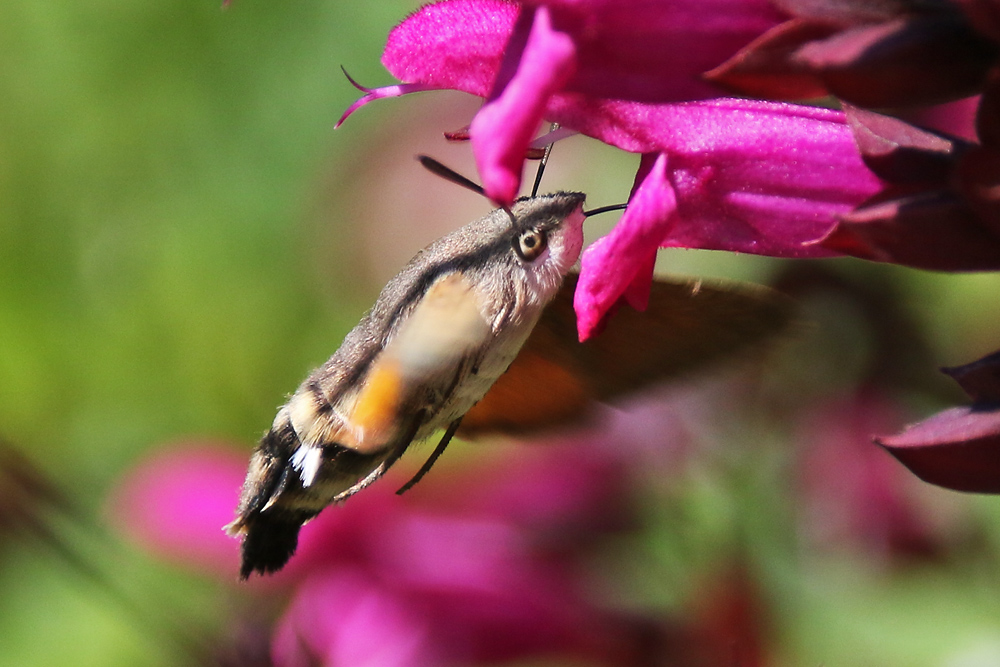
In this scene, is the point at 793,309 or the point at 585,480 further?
the point at 585,480

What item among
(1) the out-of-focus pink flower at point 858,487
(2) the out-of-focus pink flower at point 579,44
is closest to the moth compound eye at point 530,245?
(2) the out-of-focus pink flower at point 579,44

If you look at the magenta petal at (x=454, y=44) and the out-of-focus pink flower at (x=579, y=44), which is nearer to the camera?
the out-of-focus pink flower at (x=579, y=44)

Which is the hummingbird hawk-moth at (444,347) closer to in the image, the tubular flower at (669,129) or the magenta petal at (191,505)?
the tubular flower at (669,129)

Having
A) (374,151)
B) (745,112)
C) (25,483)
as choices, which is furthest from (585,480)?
(374,151)

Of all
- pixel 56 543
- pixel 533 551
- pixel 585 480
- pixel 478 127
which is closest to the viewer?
pixel 478 127

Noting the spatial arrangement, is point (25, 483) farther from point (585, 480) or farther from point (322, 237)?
point (322, 237)

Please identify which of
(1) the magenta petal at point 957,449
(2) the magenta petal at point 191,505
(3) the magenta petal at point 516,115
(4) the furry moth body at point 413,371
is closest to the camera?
(3) the magenta petal at point 516,115

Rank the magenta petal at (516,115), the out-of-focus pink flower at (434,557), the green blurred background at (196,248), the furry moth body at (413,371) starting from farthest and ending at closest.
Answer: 1. the green blurred background at (196,248)
2. the out-of-focus pink flower at (434,557)
3. the furry moth body at (413,371)
4. the magenta petal at (516,115)

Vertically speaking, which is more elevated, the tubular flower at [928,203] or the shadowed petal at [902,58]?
the shadowed petal at [902,58]

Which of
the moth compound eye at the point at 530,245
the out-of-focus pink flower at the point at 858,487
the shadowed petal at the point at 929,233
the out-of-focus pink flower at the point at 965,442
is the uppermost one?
the shadowed petal at the point at 929,233
